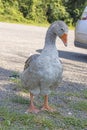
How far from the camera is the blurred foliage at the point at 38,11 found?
37909mm

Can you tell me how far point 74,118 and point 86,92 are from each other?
1882 millimetres

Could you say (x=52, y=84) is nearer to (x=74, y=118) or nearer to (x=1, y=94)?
(x=74, y=118)

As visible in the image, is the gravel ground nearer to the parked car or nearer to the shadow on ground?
the shadow on ground

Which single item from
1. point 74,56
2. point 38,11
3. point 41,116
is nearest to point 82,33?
point 74,56

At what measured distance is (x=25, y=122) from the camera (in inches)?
230

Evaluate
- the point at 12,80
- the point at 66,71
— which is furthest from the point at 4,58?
the point at 12,80

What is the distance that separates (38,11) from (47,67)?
111ft

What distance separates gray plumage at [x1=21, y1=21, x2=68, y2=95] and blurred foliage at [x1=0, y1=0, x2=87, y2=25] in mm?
30505

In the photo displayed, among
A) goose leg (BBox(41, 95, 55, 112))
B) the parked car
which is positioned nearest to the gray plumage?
goose leg (BBox(41, 95, 55, 112))

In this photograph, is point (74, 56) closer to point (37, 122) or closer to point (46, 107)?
point (46, 107)

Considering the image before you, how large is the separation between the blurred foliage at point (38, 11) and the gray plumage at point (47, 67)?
30.5 meters

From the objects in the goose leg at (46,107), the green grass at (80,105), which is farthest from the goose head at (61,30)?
the green grass at (80,105)

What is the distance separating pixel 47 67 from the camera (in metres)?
6.04

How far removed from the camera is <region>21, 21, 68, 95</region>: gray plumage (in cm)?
607
